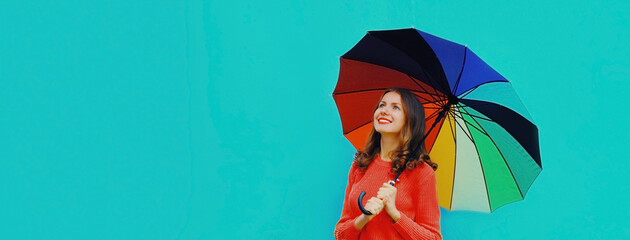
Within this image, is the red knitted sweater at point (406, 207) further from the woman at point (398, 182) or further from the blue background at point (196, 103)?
the blue background at point (196, 103)

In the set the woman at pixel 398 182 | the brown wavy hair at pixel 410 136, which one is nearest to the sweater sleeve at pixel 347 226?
the woman at pixel 398 182

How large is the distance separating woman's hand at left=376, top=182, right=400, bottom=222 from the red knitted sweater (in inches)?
1.5

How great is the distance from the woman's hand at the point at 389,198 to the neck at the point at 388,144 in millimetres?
264

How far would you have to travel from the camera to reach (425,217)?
7.64 feet

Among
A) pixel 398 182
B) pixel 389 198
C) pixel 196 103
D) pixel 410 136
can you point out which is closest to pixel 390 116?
pixel 410 136

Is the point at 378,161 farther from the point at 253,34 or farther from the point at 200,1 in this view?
the point at 200,1

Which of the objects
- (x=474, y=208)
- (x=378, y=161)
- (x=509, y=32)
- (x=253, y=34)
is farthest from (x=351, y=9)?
(x=474, y=208)

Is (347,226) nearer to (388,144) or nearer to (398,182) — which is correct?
(398,182)

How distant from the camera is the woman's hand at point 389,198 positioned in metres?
2.20

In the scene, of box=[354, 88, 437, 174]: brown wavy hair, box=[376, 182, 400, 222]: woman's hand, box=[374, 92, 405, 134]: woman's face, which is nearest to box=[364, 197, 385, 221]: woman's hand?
box=[376, 182, 400, 222]: woman's hand

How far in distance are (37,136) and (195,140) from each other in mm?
949

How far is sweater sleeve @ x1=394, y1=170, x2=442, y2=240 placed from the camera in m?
2.26

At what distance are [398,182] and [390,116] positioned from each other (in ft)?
0.94

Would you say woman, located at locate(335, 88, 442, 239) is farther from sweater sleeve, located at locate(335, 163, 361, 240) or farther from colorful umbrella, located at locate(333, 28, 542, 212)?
colorful umbrella, located at locate(333, 28, 542, 212)
